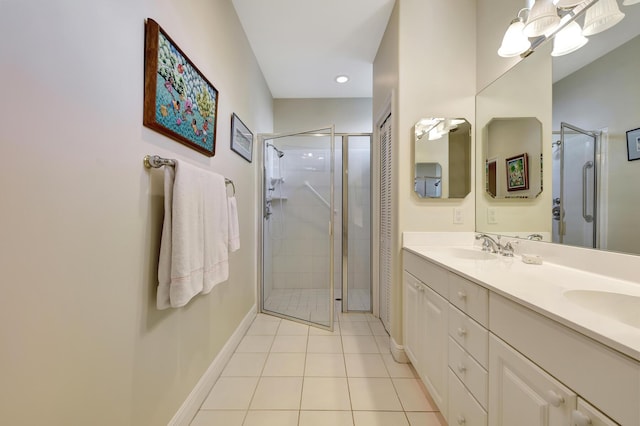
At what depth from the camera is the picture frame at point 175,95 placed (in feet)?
3.01

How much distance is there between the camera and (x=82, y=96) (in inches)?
26.8

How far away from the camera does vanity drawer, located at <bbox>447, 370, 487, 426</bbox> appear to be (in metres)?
0.89

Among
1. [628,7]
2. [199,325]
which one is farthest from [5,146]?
[628,7]

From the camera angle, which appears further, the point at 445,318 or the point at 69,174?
the point at 445,318

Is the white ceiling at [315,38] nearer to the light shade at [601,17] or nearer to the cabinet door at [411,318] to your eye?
the light shade at [601,17]

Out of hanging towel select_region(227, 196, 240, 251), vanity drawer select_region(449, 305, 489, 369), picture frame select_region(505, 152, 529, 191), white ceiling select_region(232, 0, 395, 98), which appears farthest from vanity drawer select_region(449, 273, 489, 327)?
→ white ceiling select_region(232, 0, 395, 98)

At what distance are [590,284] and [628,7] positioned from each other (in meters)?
1.08

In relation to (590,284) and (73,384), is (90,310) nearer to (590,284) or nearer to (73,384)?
(73,384)

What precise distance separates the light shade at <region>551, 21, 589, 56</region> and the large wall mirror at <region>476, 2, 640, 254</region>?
0.03 metres

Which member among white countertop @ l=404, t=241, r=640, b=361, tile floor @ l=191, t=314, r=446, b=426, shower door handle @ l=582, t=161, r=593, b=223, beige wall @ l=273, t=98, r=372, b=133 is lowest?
tile floor @ l=191, t=314, r=446, b=426

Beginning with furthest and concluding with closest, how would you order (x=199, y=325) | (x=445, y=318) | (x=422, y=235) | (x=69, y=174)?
(x=422, y=235) < (x=199, y=325) < (x=445, y=318) < (x=69, y=174)

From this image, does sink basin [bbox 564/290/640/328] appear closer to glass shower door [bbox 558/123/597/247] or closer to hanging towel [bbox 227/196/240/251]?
glass shower door [bbox 558/123/597/247]

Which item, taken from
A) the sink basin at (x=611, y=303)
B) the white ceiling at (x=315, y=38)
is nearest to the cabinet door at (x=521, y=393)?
the sink basin at (x=611, y=303)

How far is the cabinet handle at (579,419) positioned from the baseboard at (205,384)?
1.47 m
